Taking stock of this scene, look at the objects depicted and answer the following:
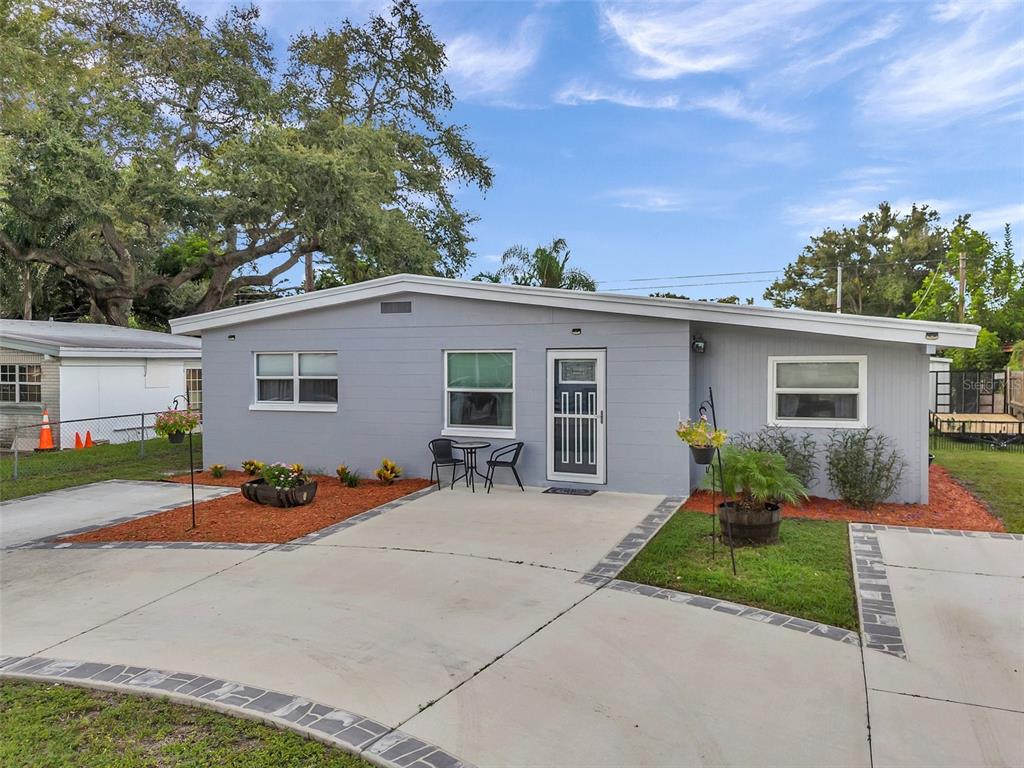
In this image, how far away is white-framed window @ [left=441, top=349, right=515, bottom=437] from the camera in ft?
30.5

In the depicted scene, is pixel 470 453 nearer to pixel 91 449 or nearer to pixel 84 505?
pixel 84 505

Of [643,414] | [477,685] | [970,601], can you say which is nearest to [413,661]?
[477,685]

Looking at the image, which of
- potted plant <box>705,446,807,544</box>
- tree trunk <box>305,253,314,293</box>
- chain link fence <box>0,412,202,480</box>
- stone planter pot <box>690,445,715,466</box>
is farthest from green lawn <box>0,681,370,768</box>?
tree trunk <box>305,253,314,293</box>

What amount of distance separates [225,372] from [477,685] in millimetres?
8954

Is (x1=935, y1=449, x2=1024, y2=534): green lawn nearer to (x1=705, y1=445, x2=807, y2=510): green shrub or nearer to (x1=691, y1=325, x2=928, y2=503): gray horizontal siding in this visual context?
(x1=691, y1=325, x2=928, y2=503): gray horizontal siding

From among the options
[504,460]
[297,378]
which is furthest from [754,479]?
[297,378]

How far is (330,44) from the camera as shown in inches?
926

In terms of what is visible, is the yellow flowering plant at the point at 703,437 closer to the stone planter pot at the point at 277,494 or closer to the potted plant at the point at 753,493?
the potted plant at the point at 753,493

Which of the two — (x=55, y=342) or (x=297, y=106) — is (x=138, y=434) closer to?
(x=55, y=342)

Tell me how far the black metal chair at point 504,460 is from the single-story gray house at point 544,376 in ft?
0.53

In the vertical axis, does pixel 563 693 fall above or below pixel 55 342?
below

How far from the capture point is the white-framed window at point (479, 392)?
30.5 feet

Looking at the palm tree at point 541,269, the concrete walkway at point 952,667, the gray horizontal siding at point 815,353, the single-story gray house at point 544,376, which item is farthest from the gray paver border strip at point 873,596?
the palm tree at point 541,269

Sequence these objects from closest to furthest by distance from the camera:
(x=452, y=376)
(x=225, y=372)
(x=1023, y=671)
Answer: (x=1023, y=671)
(x=452, y=376)
(x=225, y=372)
